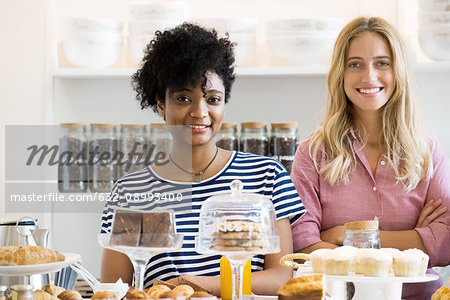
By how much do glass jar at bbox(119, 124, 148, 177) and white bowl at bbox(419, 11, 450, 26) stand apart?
1.09 meters

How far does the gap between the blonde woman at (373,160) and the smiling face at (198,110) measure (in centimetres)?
44

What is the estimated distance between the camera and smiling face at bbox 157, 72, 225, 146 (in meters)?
1.67

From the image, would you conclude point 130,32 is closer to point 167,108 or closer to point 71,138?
point 71,138

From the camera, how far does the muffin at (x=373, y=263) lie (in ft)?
3.99

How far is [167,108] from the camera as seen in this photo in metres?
1.74

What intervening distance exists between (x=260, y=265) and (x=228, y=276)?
412 millimetres

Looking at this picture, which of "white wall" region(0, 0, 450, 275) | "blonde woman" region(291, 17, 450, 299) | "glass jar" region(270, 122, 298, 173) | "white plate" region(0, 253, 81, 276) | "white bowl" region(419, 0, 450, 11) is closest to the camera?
"white plate" region(0, 253, 81, 276)

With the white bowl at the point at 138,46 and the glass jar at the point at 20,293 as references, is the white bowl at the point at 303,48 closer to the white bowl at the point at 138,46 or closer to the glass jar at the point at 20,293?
the white bowl at the point at 138,46

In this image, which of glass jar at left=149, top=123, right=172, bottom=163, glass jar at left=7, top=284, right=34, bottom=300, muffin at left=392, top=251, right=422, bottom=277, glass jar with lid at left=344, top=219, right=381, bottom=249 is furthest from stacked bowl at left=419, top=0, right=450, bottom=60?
glass jar at left=7, top=284, right=34, bottom=300

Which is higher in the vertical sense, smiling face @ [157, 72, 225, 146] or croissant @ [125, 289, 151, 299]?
smiling face @ [157, 72, 225, 146]

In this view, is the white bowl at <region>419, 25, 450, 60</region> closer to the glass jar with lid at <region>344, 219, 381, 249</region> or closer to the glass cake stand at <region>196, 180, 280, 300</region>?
the glass jar with lid at <region>344, 219, 381, 249</region>

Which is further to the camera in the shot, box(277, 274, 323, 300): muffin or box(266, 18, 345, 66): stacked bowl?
box(266, 18, 345, 66): stacked bowl

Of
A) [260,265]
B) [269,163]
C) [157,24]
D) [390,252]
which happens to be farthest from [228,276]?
[157,24]

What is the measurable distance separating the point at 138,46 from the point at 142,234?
4.93ft
